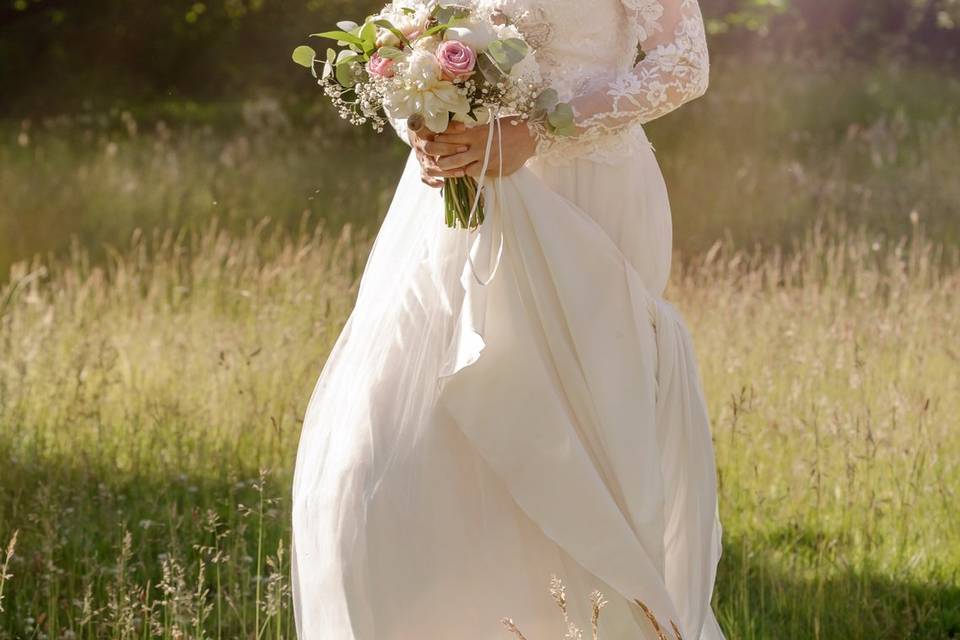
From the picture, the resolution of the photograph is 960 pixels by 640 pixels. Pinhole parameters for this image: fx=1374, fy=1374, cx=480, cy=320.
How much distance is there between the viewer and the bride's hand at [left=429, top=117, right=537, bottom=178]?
287 cm

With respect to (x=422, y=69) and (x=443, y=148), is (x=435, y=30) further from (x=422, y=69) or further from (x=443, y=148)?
(x=443, y=148)

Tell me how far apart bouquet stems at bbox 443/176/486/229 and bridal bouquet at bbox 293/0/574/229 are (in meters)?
0.03

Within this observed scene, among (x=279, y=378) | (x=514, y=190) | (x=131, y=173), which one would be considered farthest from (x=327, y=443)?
(x=131, y=173)

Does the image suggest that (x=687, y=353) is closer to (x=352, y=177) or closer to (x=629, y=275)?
(x=629, y=275)

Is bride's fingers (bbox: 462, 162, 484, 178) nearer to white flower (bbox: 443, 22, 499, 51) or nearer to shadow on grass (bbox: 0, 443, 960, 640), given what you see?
white flower (bbox: 443, 22, 499, 51)

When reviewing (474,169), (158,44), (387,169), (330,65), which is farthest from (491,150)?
(158,44)

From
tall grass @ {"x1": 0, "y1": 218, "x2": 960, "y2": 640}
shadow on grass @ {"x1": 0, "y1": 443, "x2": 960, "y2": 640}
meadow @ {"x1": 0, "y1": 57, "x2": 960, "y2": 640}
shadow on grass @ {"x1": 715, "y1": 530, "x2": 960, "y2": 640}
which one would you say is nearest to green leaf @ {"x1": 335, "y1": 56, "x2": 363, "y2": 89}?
tall grass @ {"x1": 0, "y1": 218, "x2": 960, "y2": 640}

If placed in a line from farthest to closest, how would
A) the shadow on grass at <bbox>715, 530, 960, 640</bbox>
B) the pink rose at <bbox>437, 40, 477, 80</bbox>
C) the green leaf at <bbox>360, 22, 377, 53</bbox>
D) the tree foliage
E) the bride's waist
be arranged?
the tree foliage < the shadow on grass at <bbox>715, 530, 960, 640</bbox> < the bride's waist < the green leaf at <bbox>360, 22, 377, 53</bbox> < the pink rose at <bbox>437, 40, 477, 80</bbox>

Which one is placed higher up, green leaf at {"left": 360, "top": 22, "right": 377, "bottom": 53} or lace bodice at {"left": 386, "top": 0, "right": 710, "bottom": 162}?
green leaf at {"left": 360, "top": 22, "right": 377, "bottom": 53}

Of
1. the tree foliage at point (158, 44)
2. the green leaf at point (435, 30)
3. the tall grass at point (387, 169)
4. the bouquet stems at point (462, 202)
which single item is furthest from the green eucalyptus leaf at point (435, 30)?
the tree foliage at point (158, 44)

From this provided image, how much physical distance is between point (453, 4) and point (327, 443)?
96 cm

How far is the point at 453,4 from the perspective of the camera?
2.86 metres

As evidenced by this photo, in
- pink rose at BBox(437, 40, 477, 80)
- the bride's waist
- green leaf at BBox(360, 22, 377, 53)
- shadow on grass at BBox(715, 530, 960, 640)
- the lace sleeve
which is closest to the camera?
pink rose at BBox(437, 40, 477, 80)

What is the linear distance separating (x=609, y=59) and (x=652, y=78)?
192 millimetres
